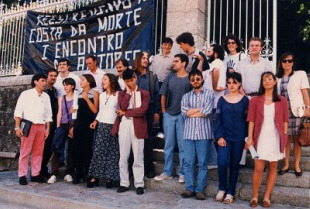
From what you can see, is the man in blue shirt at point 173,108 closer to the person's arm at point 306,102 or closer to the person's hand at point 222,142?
the person's hand at point 222,142

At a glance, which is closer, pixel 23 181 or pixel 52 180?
pixel 23 181

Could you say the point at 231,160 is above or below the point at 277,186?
above

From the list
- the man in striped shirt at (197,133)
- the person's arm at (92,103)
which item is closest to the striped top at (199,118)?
the man in striped shirt at (197,133)

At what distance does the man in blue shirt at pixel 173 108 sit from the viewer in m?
4.86

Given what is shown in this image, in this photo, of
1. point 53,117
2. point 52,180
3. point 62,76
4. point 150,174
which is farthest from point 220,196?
point 62,76

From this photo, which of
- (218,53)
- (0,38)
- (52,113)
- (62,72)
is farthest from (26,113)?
(0,38)

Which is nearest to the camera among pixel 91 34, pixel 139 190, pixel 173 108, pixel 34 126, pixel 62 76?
pixel 139 190

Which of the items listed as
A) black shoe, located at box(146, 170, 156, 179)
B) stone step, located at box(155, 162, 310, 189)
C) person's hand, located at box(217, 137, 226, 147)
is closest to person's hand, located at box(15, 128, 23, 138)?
black shoe, located at box(146, 170, 156, 179)

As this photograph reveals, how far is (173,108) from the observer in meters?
4.92

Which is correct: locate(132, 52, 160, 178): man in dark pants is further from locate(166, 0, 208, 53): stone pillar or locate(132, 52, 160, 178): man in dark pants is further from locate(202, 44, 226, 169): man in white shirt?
locate(166, 0, 208, 53): stone pillar

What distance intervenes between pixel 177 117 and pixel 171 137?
29 centimetres

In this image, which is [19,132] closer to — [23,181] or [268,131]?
[23,181]

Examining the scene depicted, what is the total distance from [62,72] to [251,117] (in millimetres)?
3302

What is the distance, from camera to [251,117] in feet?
13.7
